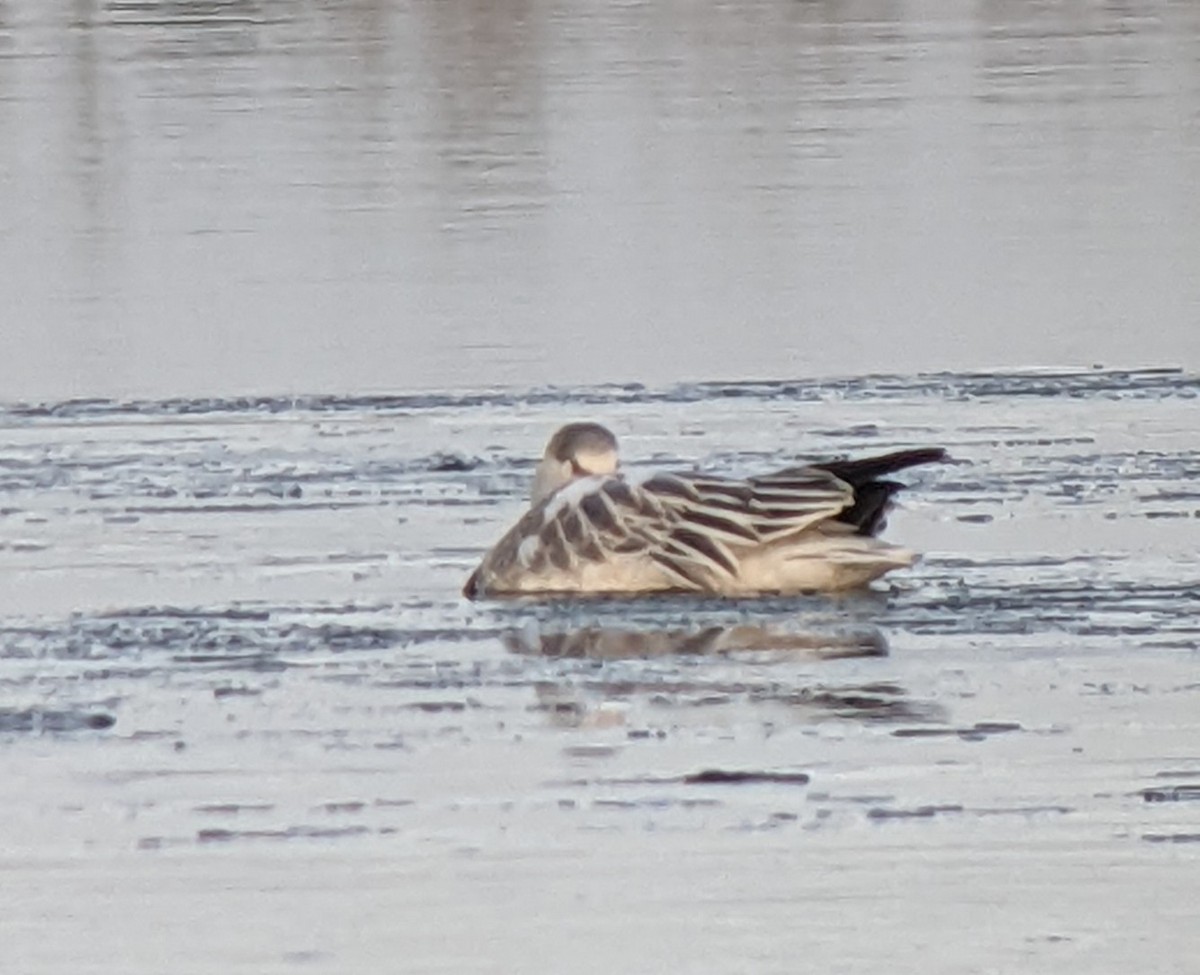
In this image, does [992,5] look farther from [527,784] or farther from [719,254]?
[527,784]

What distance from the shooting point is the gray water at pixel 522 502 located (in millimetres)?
6887

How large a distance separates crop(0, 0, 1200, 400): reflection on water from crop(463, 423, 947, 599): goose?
9.50 ft

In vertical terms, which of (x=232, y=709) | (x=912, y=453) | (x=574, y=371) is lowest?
(x=232, y=709)

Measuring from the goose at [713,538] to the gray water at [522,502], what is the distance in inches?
4.2

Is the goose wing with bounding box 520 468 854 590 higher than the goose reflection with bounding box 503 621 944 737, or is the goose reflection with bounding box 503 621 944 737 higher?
the goose wing with bounding box 520 468 854 590

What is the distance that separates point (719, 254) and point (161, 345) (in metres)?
2.66

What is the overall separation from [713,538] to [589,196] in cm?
809

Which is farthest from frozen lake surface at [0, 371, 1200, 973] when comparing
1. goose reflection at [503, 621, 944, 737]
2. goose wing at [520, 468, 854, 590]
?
goose wing at [520, 468, 854, 590]

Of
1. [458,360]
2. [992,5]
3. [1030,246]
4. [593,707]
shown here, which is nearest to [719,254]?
[1030,246]

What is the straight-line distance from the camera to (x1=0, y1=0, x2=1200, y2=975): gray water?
689cm

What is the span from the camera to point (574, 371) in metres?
12.9

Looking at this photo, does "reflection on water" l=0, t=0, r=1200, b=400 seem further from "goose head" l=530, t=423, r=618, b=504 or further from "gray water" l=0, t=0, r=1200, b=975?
"goose head" l=530, t=423, r=618, b=504

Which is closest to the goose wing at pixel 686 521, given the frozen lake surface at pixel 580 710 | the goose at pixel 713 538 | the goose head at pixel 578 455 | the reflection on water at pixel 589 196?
the goose at pixel 713 538

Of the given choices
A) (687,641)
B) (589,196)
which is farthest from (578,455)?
(589,196)
